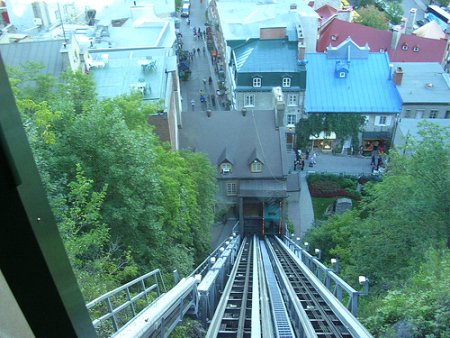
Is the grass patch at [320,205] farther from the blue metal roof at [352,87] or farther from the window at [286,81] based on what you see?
the window at [286,81]

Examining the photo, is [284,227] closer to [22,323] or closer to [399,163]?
[399,163]

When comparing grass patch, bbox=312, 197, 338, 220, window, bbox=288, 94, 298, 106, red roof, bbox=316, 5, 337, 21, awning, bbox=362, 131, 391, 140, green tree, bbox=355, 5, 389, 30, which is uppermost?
red roof, bbox=316, 5, 337, 21

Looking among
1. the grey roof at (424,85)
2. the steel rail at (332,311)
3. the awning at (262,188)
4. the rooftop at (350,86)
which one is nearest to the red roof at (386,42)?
the grey roof at (424,85)

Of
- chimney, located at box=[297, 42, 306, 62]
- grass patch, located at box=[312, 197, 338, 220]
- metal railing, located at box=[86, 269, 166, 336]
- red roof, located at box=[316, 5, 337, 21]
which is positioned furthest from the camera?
red roof, located at box=[316, 5, 337, 21]

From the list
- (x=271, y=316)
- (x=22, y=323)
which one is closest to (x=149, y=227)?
(x=271, y=316)

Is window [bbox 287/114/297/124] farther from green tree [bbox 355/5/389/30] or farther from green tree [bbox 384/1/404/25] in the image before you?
green tree [bbox 384/1/404/25]

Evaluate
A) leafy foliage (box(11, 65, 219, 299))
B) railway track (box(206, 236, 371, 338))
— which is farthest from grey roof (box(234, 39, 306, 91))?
railway track (box(206, 236, 371, 338))

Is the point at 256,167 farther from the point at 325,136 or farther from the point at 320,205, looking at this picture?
the point at 325,136
